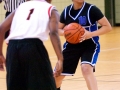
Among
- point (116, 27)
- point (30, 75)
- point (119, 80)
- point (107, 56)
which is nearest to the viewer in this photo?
point (30, 75)

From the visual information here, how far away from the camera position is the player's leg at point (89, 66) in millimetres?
5535

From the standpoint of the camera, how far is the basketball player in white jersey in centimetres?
381

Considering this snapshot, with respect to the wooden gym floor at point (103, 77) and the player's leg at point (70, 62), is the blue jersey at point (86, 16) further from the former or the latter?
the wooden gym floor at point (103, 77)

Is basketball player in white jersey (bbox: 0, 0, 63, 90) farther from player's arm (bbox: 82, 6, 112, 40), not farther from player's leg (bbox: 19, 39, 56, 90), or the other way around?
player's arm (bbox: 82, 6, 112, 40)

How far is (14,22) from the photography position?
394 centimetres

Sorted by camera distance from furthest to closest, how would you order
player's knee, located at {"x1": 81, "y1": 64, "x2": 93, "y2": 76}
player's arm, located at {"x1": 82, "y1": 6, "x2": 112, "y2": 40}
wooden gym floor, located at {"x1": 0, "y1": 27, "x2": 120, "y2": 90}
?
wooden gym floor, located at {"x1": 0, "y1": 27, "x2": 120, "y2": 90} → player's arm, located at {"x1": 82, "y1": 6, "x2": 112, "y2": 40} → player's knee, located at {"x1": 81, "y1": 64, "x2": 93, "y2": 76}

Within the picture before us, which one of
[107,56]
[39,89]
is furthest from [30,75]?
[107,56]

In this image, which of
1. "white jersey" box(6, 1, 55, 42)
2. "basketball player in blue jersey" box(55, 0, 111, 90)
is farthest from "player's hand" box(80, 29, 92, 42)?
"white jersey" box(6, 1, 55, 42)

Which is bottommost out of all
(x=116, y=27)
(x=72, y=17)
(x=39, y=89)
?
(x=116, y=27)

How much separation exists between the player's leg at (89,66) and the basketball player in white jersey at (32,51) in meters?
1.68

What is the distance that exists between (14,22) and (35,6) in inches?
9.4

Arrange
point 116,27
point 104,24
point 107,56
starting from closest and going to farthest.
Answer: point 104,24, point 107,56, point 116,27

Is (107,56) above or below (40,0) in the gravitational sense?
below

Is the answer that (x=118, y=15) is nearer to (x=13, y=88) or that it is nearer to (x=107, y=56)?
(x=107, y=56)
